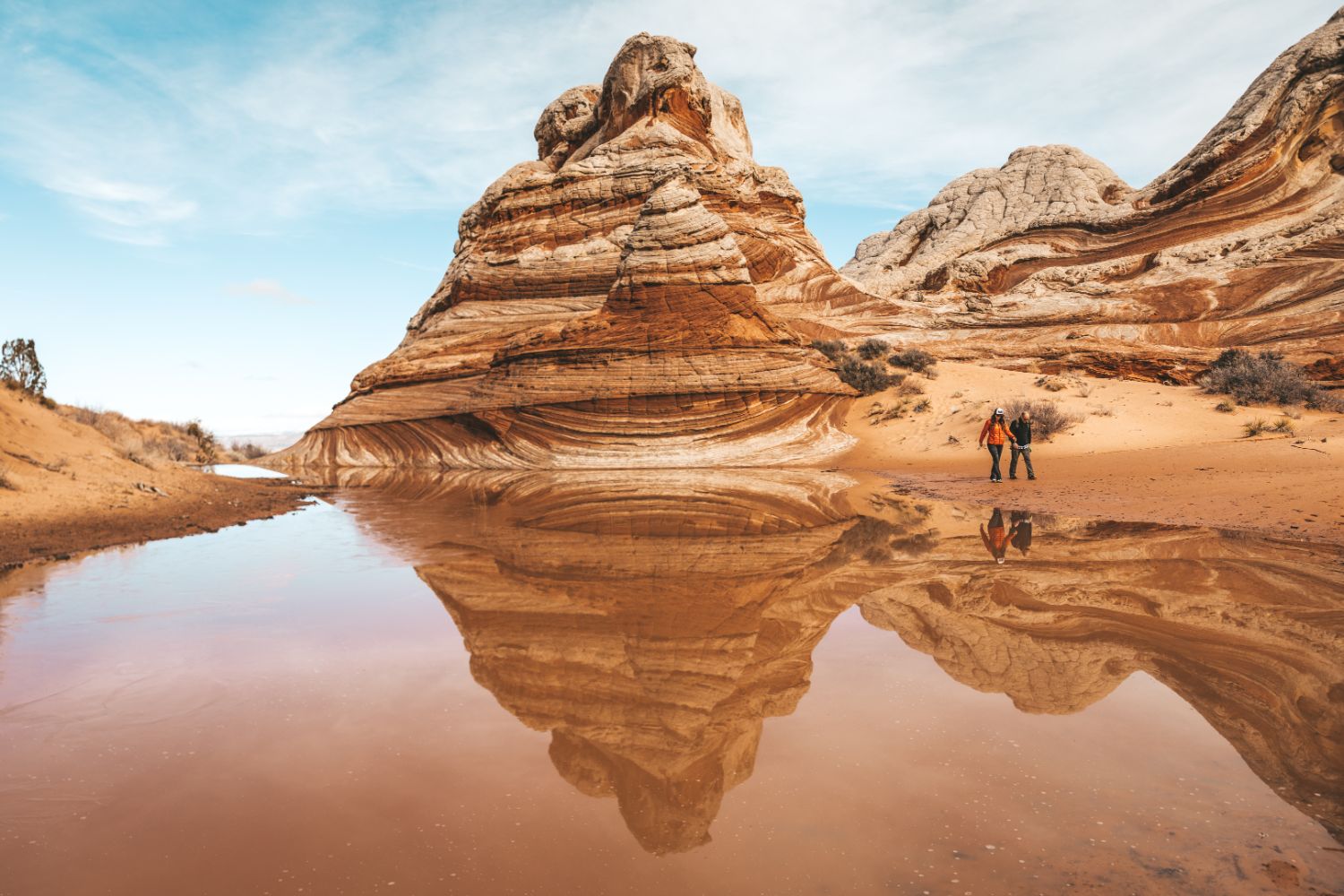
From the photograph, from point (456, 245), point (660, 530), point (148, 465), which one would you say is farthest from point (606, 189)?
point (660, 530)

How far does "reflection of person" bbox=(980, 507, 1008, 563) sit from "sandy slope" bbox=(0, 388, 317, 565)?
894 cm

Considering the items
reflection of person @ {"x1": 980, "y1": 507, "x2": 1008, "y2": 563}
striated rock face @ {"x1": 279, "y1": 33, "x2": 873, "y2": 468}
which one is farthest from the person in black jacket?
striated rock face @ {"x1": 279, "y1": 33, "x2": 873, "y2": 468}

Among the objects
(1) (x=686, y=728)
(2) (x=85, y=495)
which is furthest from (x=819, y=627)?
(2) (x=85, y=495)

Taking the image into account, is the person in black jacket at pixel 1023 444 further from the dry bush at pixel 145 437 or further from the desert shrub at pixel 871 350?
the dry bush at pixel 145 437

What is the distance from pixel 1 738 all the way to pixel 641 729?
8.67 feet

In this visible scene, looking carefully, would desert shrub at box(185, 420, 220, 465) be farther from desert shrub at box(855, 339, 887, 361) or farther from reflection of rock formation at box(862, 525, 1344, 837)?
reflection of rock formation at box(862, 525, 1344, 837)

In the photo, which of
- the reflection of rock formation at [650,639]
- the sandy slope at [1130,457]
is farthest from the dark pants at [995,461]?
the reflection of rock formation at [650,639]

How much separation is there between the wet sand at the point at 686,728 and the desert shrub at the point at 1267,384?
12.2 metres

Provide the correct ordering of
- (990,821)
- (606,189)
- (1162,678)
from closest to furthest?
(990,821)
(1162,678)
(606,189)

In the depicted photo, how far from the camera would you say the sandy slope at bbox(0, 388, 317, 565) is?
776cm

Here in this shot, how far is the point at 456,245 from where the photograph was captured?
2891cm

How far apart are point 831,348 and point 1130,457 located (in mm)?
11887

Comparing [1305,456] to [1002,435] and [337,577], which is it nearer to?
[1002,435]

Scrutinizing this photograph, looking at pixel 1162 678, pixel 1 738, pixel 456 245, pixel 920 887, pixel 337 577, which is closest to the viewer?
pixel 920 887
